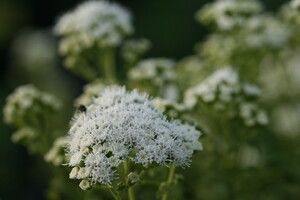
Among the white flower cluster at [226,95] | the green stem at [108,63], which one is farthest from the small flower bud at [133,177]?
the green stem at [108,63]

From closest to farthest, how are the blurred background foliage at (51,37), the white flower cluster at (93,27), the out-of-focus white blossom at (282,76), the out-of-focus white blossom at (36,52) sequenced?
the white flower cluster at (93,27), the out-of-focus white blossom at (282,76), the blurred background foliage at (51,37), the out-of-focus white blossom at (36,52)

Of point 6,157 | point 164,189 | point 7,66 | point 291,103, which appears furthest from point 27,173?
point 164,189

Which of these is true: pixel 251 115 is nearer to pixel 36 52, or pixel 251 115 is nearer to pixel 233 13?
pixel 233 13

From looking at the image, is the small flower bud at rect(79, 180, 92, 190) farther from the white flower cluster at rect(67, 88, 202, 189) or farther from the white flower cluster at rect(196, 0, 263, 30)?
the white flower cluster at rect(196, 0, 263, 30)

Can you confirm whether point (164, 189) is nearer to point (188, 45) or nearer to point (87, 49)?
point (87, 49)

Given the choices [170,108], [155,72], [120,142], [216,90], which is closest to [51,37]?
[155,72]

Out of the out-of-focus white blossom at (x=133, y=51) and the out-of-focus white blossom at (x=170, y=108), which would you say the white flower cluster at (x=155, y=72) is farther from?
the out-of-focus white blossom at (x=170, y=108)
